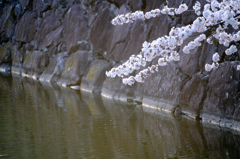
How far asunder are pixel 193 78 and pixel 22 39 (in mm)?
14673

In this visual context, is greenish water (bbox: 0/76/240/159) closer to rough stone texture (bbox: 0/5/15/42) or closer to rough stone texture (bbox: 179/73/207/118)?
rough stone texture (bbox: 179/73/207/118)

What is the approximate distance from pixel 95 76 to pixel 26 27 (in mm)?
9358

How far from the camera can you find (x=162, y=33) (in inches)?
361

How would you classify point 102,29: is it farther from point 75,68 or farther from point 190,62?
point 190,62

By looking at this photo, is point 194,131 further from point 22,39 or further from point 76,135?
point 22,39

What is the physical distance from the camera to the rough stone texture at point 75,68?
1316 cm

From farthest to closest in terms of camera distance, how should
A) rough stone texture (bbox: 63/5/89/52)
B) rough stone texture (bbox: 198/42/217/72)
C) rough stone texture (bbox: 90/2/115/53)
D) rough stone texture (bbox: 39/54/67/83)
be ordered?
rough stone texture (bbox: 39/54/67/83) → rough stone texture (bbox: 63/5/89/52) → rough stone texture (bbox: 90/2/115/53) → rough stone texture (bbox: 198/42/217/72)

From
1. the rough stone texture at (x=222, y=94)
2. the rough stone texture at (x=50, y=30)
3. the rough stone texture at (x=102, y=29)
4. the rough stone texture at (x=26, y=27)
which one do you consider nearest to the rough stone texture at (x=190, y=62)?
the rough stone texture at (x=222, y=94)

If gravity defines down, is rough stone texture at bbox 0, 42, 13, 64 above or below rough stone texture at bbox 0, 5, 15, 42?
below

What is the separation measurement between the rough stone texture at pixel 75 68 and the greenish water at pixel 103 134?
431cm

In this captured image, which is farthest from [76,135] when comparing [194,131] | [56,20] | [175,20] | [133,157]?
[56,20]

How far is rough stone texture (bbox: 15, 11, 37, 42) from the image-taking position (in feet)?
62.0

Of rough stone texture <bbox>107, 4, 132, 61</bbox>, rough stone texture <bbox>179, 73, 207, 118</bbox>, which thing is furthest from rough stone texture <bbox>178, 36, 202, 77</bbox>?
rough stone texture <bbox>107, 4, 132, 61</bbox>

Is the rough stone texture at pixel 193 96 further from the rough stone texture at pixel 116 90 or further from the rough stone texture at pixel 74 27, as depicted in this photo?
the rough stone texture at pixel 74 27
